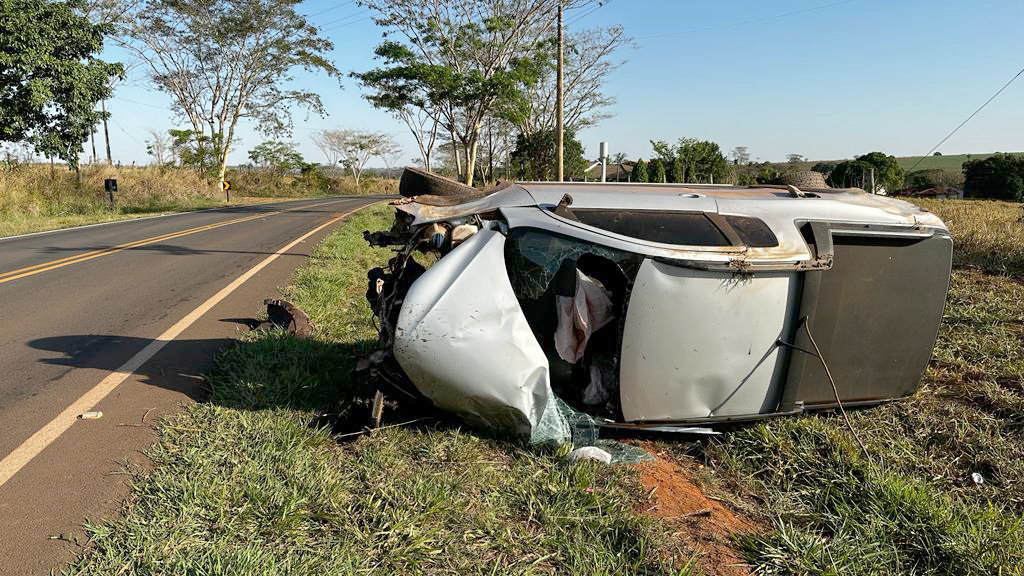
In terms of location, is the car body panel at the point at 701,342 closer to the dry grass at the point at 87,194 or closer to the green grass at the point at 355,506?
the green grass at the point at 355,506

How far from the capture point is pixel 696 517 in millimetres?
2928

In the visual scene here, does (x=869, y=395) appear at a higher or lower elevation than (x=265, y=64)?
lower

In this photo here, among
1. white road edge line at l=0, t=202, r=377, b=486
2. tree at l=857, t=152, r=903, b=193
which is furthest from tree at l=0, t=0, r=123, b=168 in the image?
tree at l=857, t=152, r=903, b=193

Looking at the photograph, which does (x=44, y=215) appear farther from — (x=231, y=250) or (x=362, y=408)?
(x=362, y=408)

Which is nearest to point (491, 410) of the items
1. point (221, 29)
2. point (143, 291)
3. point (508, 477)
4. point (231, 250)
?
point (508, 477)

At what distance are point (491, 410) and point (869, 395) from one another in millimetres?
2305

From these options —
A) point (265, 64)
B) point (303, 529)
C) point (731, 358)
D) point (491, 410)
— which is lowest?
point (303, 529)

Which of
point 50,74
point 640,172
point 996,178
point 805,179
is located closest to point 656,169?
point 640,172

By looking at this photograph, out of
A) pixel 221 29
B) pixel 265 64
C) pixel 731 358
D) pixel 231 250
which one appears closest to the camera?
pixel 731 358

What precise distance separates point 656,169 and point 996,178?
69.3 feet

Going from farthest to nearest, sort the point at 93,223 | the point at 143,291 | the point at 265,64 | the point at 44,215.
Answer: the point at 265,64 → the point at 44,215 → the point at 93,223 → the point at 143,291

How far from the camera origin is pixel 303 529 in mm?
2578

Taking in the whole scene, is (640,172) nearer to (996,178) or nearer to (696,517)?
(996,178)

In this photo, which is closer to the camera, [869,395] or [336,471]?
[336,471]
